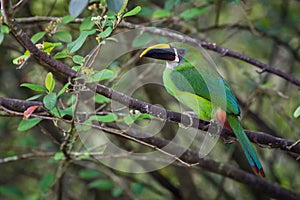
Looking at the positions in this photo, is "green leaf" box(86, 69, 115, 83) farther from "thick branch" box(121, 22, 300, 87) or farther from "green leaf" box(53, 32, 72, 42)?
"thick branch" box(121, 22, 300, 87)

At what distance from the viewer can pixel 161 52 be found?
2531mm

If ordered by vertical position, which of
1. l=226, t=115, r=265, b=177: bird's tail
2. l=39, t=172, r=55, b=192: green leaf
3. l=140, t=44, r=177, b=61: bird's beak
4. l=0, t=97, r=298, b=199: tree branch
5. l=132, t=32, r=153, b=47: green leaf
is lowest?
l=39, t=172, r=55, b=192: green leaf

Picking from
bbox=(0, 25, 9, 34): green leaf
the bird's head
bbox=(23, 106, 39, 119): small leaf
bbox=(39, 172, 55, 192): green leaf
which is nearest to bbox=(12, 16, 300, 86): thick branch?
the bird's head

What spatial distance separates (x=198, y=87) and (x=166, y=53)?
242mm

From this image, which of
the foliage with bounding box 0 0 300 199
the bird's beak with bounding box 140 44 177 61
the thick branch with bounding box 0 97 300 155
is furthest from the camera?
the foliage with bounding box 0 0 300 199

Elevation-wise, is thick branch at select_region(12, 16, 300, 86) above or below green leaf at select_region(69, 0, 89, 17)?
below

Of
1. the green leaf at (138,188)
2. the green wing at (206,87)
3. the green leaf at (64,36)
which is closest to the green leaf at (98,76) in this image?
the green leaf at (64,36)

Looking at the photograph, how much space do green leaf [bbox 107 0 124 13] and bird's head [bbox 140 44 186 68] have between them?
0.45m

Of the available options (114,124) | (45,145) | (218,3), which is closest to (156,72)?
(218,3)

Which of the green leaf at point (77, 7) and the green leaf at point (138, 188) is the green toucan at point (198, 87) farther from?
the green leaf at point (138, 188)

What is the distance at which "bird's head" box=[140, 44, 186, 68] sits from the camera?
7.85 feet

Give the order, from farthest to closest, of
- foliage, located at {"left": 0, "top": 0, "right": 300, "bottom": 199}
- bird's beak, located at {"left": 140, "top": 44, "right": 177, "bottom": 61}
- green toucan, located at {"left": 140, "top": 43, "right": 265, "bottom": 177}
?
foliage, located at {"left": 0, "top": 0, "right": 300, "bottom": 199} → green toucan, located at {"left": 140, "top": 43, "right": 265, "bottom": 177} → bird's beak, located at {"left": 140, "top": 44, "right": 177, "bottom": 61}

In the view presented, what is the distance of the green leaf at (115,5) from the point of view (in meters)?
1.88

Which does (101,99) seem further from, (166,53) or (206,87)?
(206,87)
